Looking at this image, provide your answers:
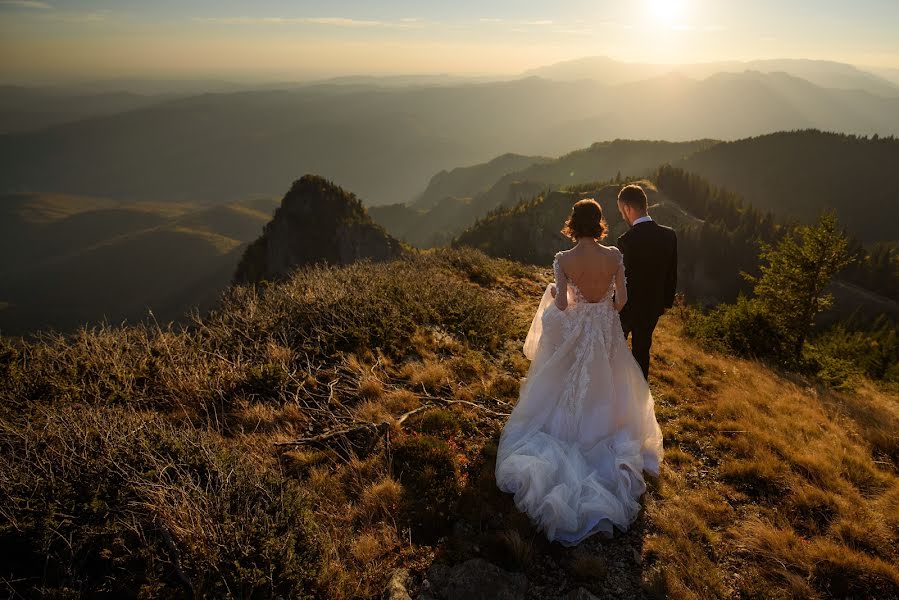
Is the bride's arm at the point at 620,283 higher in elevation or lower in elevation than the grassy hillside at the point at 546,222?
higher

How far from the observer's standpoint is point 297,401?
233 inches

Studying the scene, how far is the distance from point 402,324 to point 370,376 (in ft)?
6.00

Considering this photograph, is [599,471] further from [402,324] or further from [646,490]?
[402,324]

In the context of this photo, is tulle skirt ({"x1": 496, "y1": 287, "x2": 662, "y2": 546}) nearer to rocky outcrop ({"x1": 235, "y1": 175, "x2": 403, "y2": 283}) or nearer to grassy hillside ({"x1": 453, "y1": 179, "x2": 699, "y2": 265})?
grassy hillside ({"x1": 453, "y1": 179, "x2": 699, "y2": 265})

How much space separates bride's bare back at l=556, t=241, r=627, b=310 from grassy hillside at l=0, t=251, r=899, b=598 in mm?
2252

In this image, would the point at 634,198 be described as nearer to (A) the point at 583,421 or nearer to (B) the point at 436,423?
(A) the point at 583,421

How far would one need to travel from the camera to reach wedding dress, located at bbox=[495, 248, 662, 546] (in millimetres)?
4582

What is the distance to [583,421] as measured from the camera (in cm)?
519

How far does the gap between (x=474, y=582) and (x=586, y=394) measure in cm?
252

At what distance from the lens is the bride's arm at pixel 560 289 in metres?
5.32

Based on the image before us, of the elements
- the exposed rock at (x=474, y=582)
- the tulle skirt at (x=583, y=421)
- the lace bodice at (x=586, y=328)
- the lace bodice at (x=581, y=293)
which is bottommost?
the exposed rock at (x=474, y=582)

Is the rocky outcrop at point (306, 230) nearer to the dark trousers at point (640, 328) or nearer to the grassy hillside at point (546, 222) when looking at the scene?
the grassy hillside at point (546, 222)

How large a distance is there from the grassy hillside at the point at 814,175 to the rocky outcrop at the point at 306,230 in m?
130

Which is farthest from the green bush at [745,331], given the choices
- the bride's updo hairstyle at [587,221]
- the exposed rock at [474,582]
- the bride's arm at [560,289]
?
the exposed rock at [474,582]
